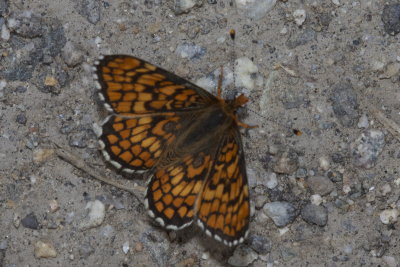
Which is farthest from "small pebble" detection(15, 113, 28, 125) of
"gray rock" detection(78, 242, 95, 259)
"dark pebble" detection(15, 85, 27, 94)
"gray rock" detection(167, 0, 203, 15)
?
Answer: "gray rock" detection(167, 0, 203, 15)

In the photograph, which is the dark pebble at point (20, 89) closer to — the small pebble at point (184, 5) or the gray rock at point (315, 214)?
the small pebble at point (184, 5)

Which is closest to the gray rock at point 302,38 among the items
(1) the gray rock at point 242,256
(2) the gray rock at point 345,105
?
(2) the gray rock at point 345,105

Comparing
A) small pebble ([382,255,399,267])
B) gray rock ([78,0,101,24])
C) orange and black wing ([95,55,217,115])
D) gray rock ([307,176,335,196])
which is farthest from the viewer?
gray rock ([78,0,101,24])

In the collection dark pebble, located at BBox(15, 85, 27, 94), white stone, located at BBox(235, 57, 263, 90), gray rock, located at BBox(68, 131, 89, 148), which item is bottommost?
gray rock, located at BBox(68, 131, 89, 148)

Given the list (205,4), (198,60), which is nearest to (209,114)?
(198,60)

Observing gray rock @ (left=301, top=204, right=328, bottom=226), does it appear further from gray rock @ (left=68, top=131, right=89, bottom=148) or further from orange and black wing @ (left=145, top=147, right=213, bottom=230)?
gray rock @ (left=68, top=131, right=89, bottom=148)

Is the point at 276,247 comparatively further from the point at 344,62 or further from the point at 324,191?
the point at 344,62

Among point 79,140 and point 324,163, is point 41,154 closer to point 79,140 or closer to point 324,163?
point 79,140
